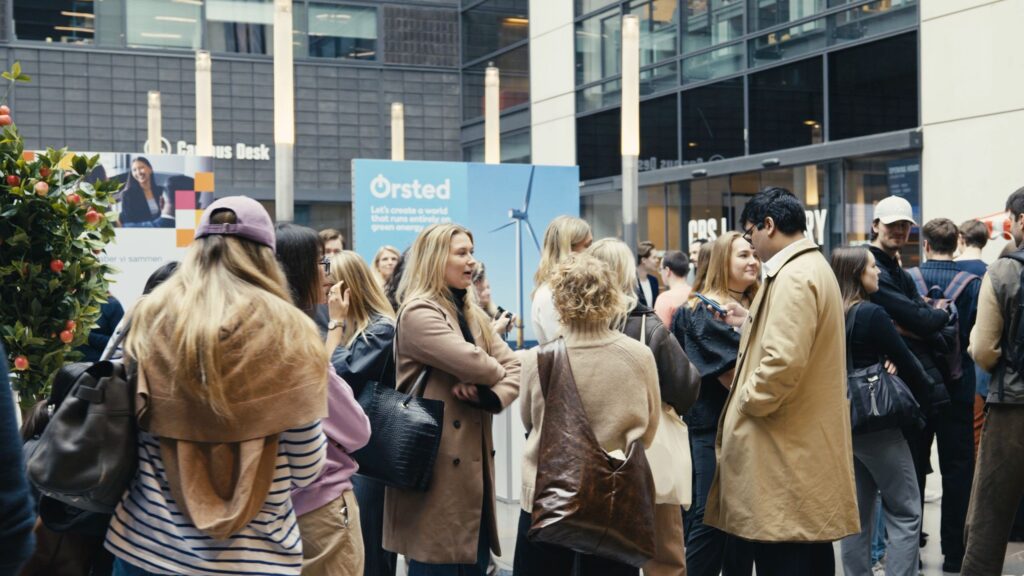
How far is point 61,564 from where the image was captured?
3447 mm

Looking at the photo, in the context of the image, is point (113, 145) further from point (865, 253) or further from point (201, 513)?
point (201, 513)

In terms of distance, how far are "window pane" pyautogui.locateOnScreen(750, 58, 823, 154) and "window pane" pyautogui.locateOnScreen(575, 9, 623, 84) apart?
4.84 meters

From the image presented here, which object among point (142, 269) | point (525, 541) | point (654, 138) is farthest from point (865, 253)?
point (654, 138)

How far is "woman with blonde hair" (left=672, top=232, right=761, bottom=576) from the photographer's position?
5.41 metres

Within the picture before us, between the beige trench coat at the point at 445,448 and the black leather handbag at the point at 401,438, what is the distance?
5.3 inches

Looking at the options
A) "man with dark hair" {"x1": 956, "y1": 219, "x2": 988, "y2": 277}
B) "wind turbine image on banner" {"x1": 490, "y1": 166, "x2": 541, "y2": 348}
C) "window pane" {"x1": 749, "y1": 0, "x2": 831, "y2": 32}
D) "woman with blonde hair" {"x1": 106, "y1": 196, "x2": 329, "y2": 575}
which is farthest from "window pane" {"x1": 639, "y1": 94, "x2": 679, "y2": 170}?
"woman with blonde hair" {"x1": 106, "y1": 196, "x2": 329, "y2": 575}

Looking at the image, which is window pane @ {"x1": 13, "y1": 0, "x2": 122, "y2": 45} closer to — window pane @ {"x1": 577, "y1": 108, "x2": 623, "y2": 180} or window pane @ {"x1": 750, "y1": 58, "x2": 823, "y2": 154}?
window pane @ {"x1": 577, "y1": 108, "x2": 623, "y2": 180}

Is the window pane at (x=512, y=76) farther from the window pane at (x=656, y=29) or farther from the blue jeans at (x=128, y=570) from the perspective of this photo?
the blue jeans at (x=128, y=570)

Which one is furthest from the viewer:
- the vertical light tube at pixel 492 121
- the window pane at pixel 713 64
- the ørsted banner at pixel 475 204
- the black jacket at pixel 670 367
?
the window pane at pixel 713 64

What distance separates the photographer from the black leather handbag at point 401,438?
450 cm

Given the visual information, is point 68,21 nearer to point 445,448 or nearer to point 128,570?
point 445,448

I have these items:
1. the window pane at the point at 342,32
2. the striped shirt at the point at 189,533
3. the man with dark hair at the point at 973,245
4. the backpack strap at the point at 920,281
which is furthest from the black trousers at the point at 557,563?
the window pane at the point at 342,32

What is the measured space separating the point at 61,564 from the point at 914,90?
567 inches

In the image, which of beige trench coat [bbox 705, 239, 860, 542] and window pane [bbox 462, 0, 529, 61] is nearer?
beige trench coat [bbox 705, 239, 860, 542]
